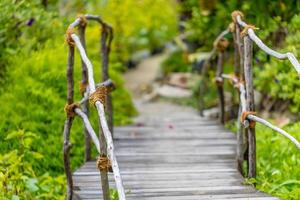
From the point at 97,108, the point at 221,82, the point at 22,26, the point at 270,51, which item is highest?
the point at 22,26

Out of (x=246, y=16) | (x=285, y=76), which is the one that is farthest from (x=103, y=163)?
(x=246, y=16)

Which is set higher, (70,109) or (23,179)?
(70,109)

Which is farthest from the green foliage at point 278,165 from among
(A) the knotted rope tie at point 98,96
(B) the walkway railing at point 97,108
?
(A) the knotted rope tie at point 98,96

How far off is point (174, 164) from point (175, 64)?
6.69 m

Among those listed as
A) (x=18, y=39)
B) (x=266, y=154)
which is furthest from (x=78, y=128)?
(x=266, y=154)

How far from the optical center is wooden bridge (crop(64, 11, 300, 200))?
143 inches

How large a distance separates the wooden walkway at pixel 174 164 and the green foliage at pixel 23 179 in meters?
0.25

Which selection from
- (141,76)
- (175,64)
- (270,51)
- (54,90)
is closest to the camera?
(270,51)

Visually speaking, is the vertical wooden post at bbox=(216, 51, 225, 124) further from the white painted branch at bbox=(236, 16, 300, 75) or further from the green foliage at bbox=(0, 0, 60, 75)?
the green foliage at bbox=(0, 0, 60, 75)

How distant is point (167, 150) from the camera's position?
5.34 m

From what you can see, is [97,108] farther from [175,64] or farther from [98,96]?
[175,64]

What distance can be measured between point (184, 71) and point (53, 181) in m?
6.58

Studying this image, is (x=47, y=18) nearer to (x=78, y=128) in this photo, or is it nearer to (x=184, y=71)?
(x=78, y=128)

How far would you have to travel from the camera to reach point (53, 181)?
4.73 metres
